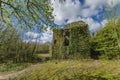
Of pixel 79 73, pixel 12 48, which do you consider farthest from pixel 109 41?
pixel 12 48

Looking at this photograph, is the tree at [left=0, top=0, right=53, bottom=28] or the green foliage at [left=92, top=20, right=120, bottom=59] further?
the green foliage at [left=92, top=20, right=120, bottom=59]

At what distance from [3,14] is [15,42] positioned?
1803cm

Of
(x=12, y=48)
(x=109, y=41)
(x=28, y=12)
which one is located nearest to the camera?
(x=28, y=12)

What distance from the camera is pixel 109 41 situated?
25.7 m

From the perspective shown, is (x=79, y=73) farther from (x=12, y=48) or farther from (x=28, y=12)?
(x=12, y=48)

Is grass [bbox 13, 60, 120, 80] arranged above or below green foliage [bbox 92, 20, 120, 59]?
below

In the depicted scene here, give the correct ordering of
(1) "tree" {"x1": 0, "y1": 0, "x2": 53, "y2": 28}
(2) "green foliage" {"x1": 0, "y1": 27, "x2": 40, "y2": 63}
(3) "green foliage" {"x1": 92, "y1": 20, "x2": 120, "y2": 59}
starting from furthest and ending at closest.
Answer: (2) "green foliage" {"x1": 0, "y1": 27, "x2": 40, "y2": 63}, (3) "green foliage" {"x1": 92, "y1": 20, "x2": 120, "y2": 59}, (1) "tree" {"x1": 0, "y1": 0, "x2": 53, "y2": 28}

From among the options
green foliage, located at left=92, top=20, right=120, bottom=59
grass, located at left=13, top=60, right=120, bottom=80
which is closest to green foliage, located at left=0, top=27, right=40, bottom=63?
green foliage, located at left=92, top=20, right=120, bottom=59

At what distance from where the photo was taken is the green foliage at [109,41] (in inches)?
981

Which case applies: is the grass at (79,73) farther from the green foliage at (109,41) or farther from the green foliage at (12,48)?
the green foliage at (12,48)

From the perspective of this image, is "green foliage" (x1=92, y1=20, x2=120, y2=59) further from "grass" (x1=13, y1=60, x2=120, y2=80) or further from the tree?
the tree

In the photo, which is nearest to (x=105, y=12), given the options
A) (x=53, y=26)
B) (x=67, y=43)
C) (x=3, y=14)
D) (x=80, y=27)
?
(x=80, y=27)

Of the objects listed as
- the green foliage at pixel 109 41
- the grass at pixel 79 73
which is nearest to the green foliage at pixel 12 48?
the green foliage at pixel 109 41

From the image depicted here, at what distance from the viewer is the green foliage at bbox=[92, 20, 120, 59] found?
2491 cm
